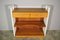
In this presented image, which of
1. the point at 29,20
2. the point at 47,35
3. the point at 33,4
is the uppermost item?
the point at 33,4

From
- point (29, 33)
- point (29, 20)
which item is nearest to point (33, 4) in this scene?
point (29, 20)

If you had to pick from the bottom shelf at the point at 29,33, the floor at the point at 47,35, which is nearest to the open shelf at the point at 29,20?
the bottom shelf at the point at 29,33

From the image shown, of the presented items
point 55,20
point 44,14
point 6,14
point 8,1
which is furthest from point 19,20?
point 55,20

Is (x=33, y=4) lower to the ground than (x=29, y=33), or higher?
higher

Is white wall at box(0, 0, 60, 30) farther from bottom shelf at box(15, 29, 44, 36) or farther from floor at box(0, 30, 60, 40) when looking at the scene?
bottom shelf at box(15, 29, 44, 36)

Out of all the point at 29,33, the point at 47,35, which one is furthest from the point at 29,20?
the point at 47,35

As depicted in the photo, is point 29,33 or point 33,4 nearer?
point 33,4

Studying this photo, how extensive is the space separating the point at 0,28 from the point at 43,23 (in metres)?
0.97

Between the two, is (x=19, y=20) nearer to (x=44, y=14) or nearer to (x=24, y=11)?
(x=24, y=11)

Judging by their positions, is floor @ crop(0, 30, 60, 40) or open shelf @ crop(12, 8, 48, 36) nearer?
open shelf @ crop(12, 8, 48, 36)

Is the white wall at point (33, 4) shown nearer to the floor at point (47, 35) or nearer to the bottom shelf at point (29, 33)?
the floor at point (47, 35)

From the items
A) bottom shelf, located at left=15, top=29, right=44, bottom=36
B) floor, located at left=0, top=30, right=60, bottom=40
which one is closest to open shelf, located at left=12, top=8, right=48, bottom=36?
bottom shelf, located at left=15, top=29, right=44, bottom=36

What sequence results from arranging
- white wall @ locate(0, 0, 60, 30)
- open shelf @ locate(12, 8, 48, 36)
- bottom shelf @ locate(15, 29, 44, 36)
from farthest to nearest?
1. bottom shelf @ locate(15, 29, 44, 36)
2. white wall @ locate(0, 0, 60, 30)
3. open shelf @ locate(12, 8, 48, 36)

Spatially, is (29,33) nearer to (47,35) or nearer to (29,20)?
(29,20)
